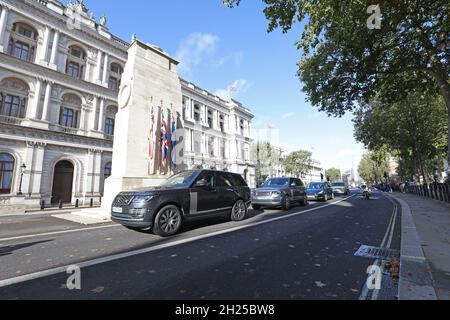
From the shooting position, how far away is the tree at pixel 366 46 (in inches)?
323

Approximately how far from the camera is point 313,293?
284 cm

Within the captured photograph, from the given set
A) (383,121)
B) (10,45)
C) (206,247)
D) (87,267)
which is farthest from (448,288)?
(10,45)

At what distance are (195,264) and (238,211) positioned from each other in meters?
4.53

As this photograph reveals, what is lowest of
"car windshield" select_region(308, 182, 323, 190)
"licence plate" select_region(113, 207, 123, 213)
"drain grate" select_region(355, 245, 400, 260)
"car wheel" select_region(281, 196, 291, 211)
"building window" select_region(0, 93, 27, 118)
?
"drain grate" select_region(355, 245, 400, 260)

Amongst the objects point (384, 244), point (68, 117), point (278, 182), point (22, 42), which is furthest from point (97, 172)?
point (384, 244)

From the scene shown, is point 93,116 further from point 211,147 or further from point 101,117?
point 211,147

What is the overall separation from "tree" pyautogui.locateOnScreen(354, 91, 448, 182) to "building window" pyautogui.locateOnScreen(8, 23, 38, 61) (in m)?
36.1

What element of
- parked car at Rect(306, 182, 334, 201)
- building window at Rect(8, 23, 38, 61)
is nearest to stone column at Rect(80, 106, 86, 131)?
building window at Rect(8, 23, 38, 61)

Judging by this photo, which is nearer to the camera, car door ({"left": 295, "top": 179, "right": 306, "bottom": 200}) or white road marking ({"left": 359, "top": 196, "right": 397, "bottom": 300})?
white road marking ({"left": 359, "top": 196, "right": 397, "bottom": 300})

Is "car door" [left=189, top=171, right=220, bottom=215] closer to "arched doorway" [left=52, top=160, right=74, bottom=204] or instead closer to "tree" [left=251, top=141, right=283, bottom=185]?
"arched doorway" [left=52, top=160, right=74, bottom=204]

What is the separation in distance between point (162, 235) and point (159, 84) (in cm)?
994

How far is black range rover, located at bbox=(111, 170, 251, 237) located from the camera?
226 inches

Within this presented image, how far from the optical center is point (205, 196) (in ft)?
22.9
